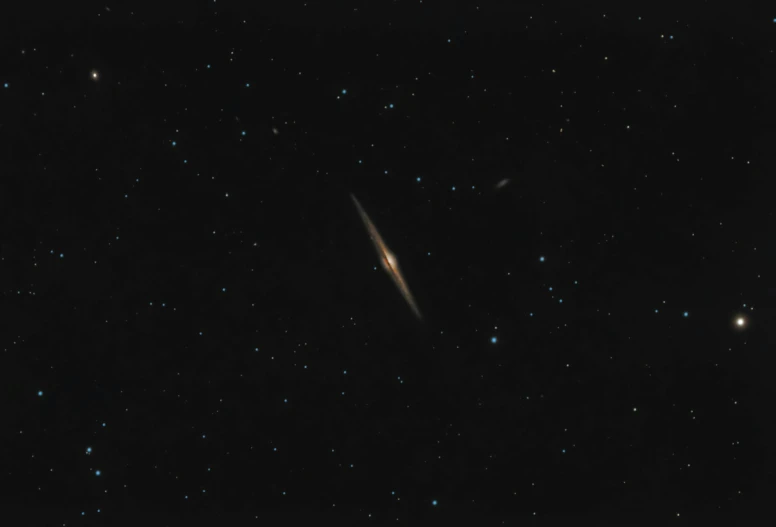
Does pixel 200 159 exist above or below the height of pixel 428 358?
above

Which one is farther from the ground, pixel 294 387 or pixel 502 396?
pixel 294 387

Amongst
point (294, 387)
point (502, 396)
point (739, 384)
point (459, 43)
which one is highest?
point (459, 43)

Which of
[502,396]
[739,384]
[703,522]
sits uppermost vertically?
[502,396]

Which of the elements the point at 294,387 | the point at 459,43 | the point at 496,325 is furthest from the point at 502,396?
the point at 459,43

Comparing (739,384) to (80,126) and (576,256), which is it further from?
(80,126)

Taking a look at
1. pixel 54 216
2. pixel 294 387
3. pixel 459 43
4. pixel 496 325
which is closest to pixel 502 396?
pixel 496 325

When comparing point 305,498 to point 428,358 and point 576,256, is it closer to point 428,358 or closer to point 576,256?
point 428,358
